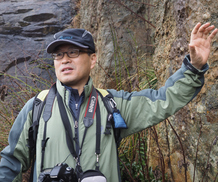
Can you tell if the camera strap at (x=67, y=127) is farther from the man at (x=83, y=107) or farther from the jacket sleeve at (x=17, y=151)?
the jacket sleeve at (x=17, y=151)

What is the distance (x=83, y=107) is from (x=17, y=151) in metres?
0.60

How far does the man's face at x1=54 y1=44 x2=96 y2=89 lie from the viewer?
6.32 feet

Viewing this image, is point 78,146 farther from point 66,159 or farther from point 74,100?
point 74,100

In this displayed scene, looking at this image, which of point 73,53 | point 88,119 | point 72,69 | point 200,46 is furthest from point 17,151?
point 200,46

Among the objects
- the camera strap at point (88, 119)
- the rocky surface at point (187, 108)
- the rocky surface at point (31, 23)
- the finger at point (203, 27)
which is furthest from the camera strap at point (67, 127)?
the rocky surface at point (31, 23)

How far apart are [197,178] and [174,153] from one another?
0.46 metres

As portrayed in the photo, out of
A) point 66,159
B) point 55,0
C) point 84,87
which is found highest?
point 55,0

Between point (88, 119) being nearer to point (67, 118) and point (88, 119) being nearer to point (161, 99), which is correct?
point (67, 118)

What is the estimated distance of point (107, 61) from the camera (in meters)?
5.23

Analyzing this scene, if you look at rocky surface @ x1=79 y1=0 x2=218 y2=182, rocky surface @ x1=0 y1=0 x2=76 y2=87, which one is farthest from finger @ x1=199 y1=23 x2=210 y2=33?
rocky surface @ x1=0 y1=0 x2=76 y2=87

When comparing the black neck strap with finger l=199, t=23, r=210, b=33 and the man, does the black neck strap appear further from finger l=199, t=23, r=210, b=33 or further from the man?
finger l=199, t=23, r=210, b=33

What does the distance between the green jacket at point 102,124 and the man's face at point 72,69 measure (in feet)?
0.31

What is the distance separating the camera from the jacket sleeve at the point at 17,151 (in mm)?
1764

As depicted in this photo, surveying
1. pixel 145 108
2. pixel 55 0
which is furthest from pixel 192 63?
pixel 55 0
